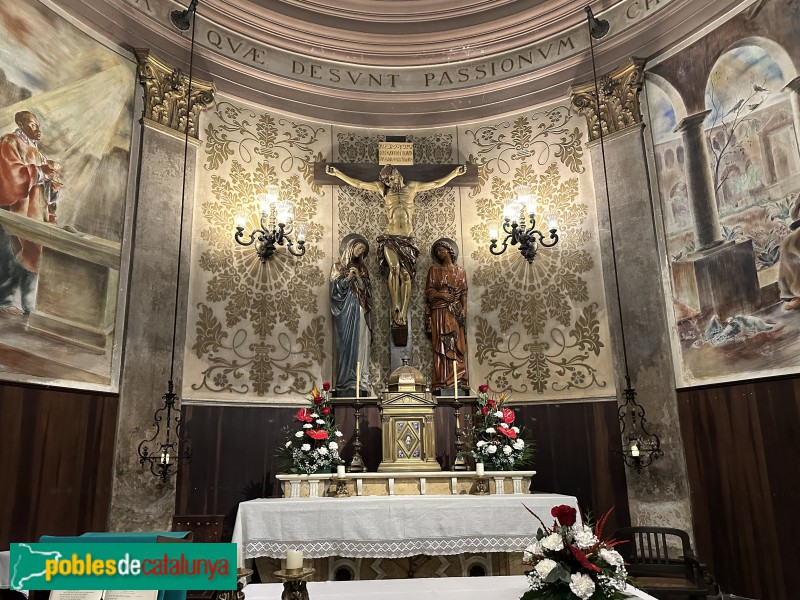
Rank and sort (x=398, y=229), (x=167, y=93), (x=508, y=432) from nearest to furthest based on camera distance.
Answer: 1. (x=508, y=432)
2. (x=167, y=93)
3. (x=398, y=229)

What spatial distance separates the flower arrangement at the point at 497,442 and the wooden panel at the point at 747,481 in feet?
6.41

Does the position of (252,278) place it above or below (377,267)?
below

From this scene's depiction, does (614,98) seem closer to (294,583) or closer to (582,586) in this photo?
(582,586)

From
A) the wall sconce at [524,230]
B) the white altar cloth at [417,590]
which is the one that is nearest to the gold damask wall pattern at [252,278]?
the wall sconce at [524,230]

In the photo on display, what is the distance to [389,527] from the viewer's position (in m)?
5.79

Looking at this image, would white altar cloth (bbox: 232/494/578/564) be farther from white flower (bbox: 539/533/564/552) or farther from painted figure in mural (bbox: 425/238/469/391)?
white flower (bbox: 539/533/564/552)

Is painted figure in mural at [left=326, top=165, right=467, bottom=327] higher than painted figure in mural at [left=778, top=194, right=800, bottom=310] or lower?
higher

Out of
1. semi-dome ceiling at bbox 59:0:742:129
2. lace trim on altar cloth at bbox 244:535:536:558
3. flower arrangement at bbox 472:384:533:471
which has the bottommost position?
lace trim on altar cloth at bbox 244:535:536:558

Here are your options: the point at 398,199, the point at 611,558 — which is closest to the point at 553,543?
the point at 611,558

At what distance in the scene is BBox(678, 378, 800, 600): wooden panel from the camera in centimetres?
578

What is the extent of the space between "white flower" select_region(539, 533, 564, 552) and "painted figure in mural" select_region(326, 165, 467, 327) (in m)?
5.96

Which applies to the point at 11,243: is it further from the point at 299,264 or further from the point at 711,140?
the point at 711,140

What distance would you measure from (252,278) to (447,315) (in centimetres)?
283

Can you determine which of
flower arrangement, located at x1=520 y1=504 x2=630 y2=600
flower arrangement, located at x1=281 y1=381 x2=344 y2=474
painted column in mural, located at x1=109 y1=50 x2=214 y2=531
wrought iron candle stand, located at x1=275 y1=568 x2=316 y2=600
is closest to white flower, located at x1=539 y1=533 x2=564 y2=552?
flower arrangement, located at x1=520 y1=504 x2=630 y2=600
